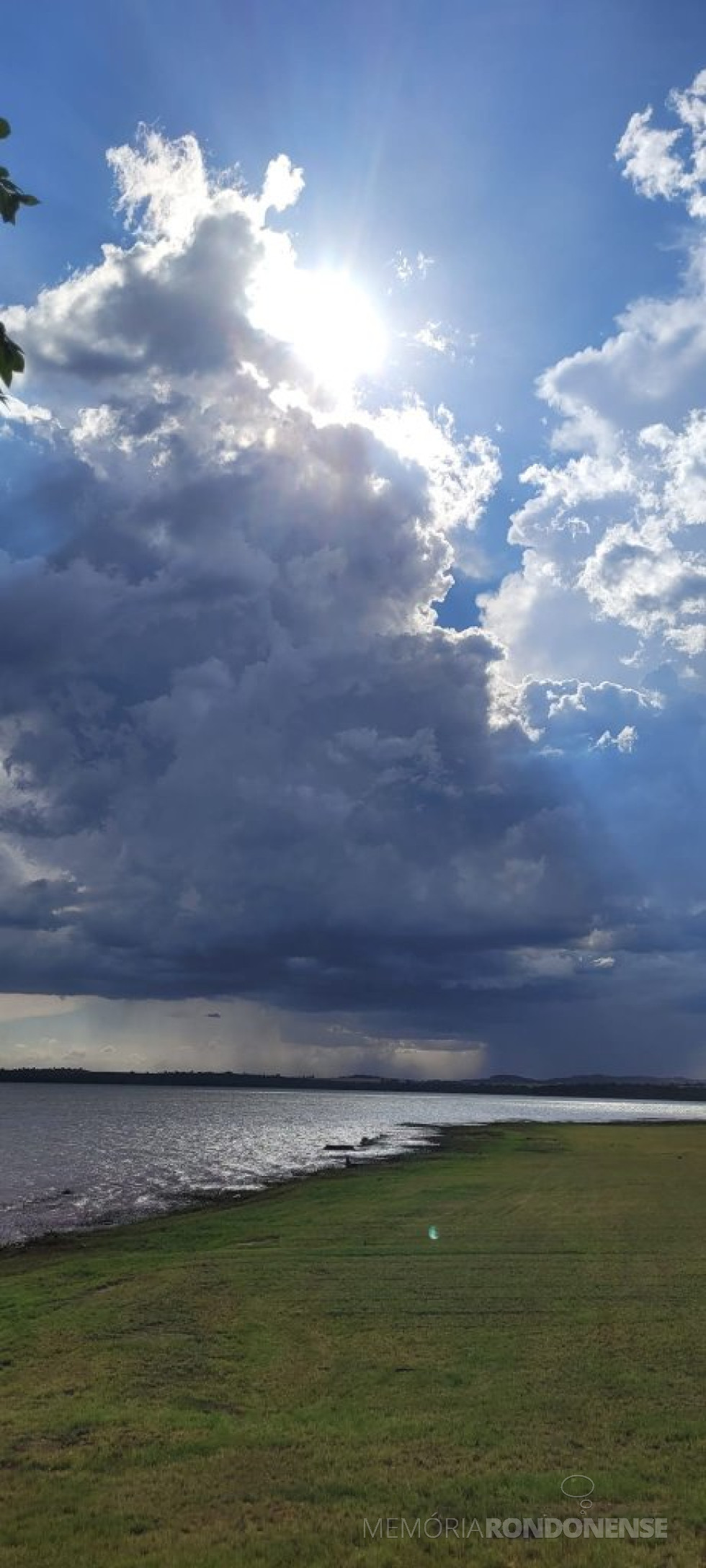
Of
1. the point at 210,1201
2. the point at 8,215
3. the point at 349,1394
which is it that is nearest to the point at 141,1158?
the point at 210,1201

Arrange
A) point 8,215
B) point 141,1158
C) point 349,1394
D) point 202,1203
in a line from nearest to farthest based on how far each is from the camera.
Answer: point 8,215 → point 349,1394 → point 202,1203 → point 141,1158

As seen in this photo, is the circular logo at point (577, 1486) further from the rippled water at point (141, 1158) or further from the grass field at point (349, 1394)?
the rippled water at point (141, 1158)

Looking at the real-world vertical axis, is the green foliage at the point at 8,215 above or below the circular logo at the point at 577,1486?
above

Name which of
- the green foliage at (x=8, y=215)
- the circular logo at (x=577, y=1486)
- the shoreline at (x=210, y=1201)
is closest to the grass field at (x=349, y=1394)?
the circular logo at (x=577, y=1486)

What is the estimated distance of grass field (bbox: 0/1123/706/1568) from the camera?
9836 millimetres

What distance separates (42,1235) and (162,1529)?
1112 inches

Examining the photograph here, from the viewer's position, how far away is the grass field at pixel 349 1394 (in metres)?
9.84

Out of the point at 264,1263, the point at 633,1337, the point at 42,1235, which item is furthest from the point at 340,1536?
the point at 42,1235

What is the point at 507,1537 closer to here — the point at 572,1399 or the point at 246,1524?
the point at 246,1524

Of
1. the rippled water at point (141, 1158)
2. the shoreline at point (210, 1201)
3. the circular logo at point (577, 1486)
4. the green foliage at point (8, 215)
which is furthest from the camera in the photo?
the rippled water at point (141, 1158)

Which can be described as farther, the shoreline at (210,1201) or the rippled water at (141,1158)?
the rippled water at (141,1158)

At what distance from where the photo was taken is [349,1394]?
45.6 ft

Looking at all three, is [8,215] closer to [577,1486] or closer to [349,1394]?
[577,1486]

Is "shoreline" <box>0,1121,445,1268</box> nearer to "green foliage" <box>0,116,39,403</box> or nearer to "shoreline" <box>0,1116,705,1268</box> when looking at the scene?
"shoreline" <box>0,1116,705,1268</box>
